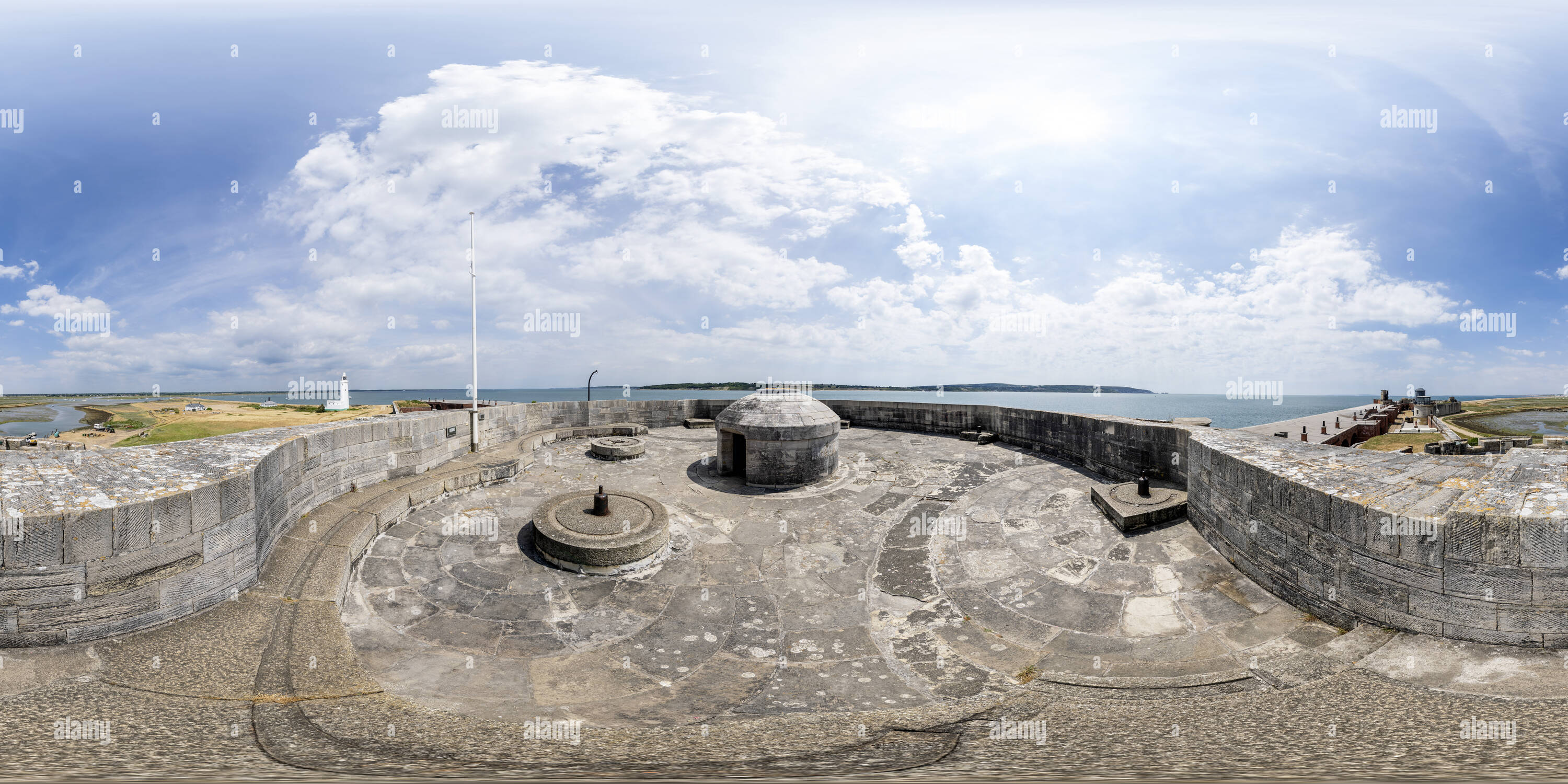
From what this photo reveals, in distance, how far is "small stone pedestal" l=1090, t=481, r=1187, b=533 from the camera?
8.37m

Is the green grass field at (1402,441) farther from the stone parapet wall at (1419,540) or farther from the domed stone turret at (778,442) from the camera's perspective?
the domed stone turret at (778,442)

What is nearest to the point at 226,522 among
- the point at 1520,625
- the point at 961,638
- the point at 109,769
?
the point at 109,769

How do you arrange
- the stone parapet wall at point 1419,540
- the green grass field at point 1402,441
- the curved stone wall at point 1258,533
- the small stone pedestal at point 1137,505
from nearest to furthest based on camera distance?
the stone parapet wall at point 1419,540, the curved stone wall at point 1258,533, the small stone pedestal at point 1137,505, the green grass field at point 1402,441

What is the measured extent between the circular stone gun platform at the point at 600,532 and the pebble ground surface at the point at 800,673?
1.00 feet

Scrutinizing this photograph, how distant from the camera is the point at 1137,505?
8719 millimetres

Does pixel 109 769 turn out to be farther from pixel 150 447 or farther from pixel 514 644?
pixel 150 447

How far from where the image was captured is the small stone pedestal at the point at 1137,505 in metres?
8.37

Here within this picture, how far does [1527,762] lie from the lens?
10.0 feet

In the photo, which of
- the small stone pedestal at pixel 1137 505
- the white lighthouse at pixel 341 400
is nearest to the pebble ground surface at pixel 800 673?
the small stone pedestal at pixel 1137 505

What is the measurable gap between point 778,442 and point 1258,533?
8.34 m

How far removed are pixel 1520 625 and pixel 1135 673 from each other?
2889 millimetres

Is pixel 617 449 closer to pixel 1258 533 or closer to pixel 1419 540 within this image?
pixel 1258 533

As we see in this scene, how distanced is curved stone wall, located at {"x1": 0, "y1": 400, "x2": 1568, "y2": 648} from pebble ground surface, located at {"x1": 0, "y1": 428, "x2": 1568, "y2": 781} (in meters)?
0.32

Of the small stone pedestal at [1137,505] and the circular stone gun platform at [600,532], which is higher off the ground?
the small stone pedestal at [1137,505]
